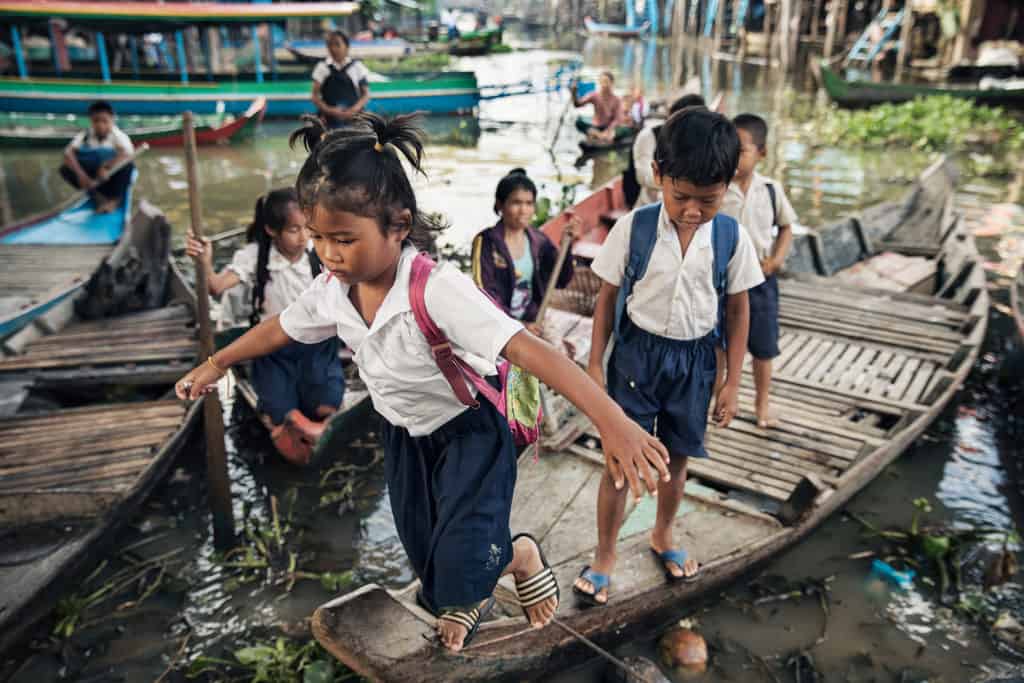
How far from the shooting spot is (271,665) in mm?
3107

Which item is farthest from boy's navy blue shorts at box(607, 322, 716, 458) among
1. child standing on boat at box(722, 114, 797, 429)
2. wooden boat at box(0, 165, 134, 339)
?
wooden boat at box(0, 165, 134, 339)

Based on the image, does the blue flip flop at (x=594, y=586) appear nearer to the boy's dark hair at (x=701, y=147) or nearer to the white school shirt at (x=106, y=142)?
A: the boy's dark hair at (x=701, y=147)

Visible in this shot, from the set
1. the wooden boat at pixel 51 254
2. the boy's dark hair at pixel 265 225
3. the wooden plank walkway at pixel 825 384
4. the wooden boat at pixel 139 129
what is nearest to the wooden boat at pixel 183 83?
the wooden boat at pixel 139 129

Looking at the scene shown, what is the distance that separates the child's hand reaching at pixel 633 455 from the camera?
1.48 metres

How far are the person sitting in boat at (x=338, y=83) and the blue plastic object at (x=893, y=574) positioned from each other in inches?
251

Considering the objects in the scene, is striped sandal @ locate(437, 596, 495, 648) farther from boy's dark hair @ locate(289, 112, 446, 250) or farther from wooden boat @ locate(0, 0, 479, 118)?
wooden boat @ locate(0, 0, 479, 118)

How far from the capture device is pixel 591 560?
307 centimetres

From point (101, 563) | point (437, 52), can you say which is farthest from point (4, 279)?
point (437, 52)

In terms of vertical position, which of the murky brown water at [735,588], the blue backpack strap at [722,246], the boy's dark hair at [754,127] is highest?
the boy's dark hair at [754,127]

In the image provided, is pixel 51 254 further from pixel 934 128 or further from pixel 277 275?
pixel 934 128

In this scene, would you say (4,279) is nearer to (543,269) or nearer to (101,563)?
(101,563)

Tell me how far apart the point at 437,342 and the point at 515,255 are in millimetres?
2258

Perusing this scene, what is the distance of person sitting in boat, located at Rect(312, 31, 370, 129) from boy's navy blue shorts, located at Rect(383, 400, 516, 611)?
6641 mm

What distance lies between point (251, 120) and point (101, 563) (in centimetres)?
1122
